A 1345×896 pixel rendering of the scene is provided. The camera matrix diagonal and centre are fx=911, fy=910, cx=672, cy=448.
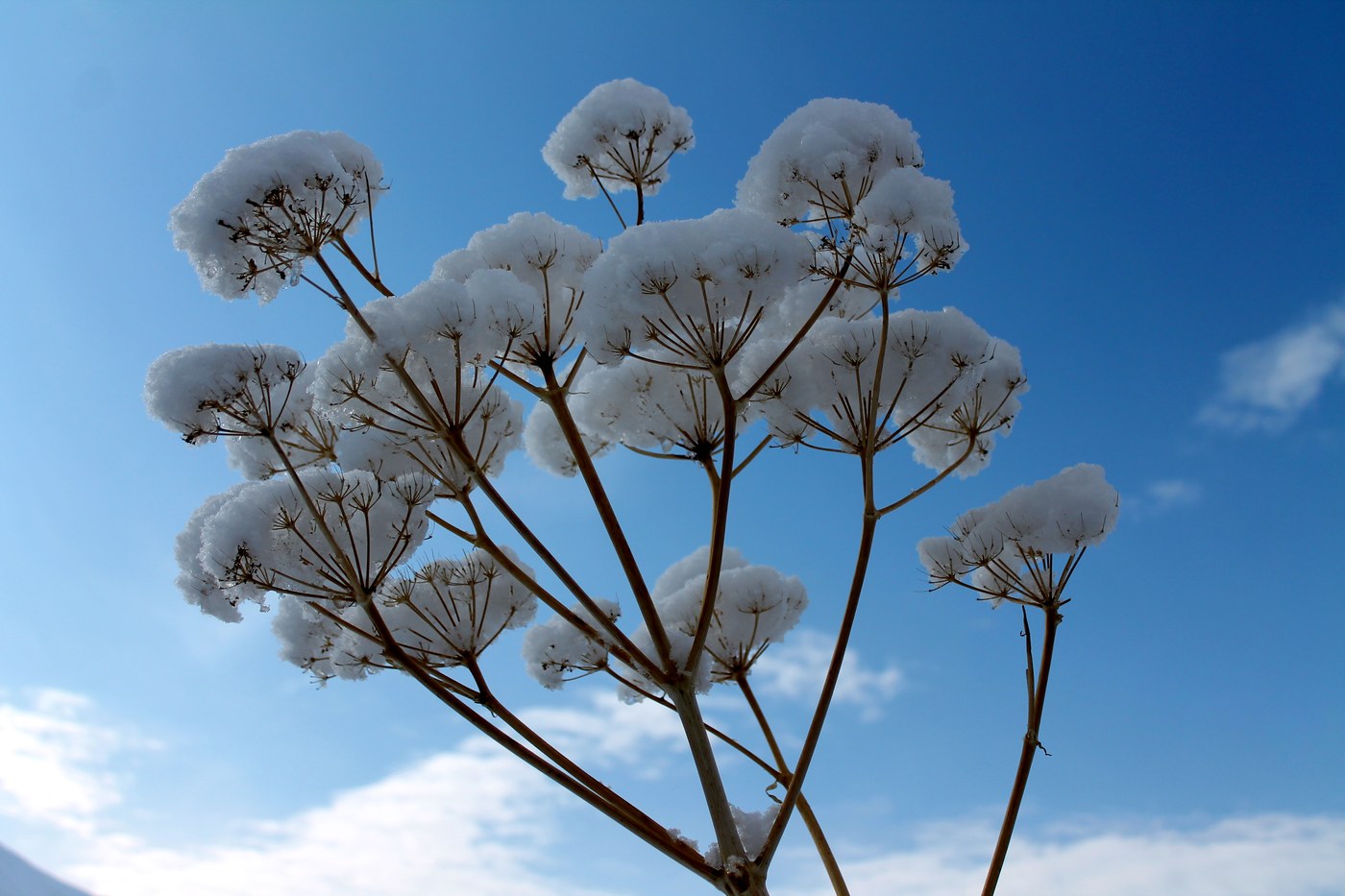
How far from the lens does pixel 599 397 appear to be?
254 inches

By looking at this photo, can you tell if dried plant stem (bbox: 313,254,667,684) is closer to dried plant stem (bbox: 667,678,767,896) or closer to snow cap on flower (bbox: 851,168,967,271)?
dried plant stem (bbox: 667,678,767,896)

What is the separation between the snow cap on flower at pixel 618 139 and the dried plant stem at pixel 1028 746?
4.14 metres

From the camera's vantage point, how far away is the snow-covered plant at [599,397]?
491 cm

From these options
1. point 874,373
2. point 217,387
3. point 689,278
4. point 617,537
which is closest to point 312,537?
point 217,387

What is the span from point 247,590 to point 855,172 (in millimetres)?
4409

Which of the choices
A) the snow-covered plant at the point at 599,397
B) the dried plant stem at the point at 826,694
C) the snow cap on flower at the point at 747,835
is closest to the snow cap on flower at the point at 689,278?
the snow-covered plant at the point at 599,397

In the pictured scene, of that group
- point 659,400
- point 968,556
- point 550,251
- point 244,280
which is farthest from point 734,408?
point 244,280

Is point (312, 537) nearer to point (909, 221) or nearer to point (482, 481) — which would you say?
point (482, 481)

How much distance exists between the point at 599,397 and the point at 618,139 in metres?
1.78

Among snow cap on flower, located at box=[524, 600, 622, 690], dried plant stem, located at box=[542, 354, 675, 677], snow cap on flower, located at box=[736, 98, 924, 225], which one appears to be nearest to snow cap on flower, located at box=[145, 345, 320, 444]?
dried plant stem, located at box=[542, 354, 675, 677]

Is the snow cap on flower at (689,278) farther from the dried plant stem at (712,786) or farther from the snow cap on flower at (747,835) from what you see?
the snow cap on flower at (747,835)

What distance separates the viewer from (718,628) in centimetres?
701

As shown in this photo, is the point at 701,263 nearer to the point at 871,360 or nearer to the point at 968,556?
the point at 871,360

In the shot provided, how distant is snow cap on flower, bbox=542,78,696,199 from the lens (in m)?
6.20
